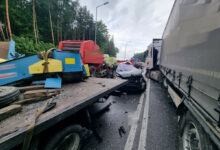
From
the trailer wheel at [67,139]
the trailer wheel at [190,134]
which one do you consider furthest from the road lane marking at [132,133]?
the trailer wheel at [67,139]

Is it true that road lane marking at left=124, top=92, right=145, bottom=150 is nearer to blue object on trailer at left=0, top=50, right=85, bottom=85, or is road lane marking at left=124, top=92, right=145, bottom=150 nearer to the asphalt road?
the asphalt road

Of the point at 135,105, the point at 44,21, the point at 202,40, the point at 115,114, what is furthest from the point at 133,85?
the point at 44,21

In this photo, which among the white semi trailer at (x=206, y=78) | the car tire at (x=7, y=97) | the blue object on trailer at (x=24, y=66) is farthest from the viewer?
the blue object on trailer at (x=24, y=66)

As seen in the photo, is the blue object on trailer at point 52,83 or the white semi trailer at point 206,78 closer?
the white semi trailer at point 206,78

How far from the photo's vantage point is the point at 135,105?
149 inches

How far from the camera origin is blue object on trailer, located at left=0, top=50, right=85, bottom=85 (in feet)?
5.87

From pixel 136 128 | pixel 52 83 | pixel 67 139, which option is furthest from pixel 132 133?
pixel 52 83

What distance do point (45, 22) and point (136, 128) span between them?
86.3 ft

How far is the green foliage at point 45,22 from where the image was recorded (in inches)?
426

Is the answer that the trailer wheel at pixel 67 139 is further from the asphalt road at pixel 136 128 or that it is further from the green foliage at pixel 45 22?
the green foliage at pixel 45 22

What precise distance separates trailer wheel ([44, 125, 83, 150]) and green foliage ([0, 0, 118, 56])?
30.5ft

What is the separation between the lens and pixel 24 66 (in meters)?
1.93

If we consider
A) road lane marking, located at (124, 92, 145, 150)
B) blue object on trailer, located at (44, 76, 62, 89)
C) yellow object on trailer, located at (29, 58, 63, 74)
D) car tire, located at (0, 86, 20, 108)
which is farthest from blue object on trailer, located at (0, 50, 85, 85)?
road lane marking, located at (124, 92, 145, 150)

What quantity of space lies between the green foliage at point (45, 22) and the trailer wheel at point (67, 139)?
9.29m
